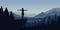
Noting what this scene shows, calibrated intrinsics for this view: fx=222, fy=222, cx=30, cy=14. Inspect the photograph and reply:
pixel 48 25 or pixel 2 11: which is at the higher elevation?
pixel 2 11

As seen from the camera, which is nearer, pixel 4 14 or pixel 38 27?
pixel 38 27

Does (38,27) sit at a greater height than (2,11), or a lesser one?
lesser

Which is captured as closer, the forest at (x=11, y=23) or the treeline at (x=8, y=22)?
the forest at (x=11, y=23)

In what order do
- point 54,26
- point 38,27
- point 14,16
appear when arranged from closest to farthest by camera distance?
point 54,26 < point 38,27 < point 14,16

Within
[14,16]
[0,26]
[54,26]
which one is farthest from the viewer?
[14,16]

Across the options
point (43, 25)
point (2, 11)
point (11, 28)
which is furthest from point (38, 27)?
point (2, 11)

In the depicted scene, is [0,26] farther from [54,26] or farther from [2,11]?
[54,26]

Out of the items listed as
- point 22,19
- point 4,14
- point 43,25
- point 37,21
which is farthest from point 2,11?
point 43,25

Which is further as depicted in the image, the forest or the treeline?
Answer: the treeline

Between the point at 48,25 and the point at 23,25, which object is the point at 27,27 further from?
the point at 48,25
